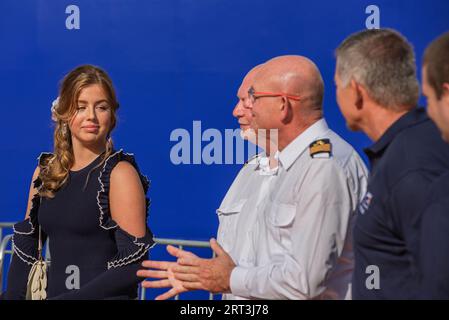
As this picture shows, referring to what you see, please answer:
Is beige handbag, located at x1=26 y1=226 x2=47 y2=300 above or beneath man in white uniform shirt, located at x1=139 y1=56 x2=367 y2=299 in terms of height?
beneath

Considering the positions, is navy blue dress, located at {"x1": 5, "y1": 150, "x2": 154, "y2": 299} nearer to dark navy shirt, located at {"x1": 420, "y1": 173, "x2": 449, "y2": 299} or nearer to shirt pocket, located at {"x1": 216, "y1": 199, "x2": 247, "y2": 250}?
shirt pocket, located at {"x1": 216, "y1": 199, "x2": 247, "y2": 250}

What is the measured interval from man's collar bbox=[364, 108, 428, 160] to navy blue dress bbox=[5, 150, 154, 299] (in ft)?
3.24

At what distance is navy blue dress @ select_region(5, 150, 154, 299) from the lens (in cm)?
278

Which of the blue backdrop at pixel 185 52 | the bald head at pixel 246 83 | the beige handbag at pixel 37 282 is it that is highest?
the blue backdrop at pixel 185 52

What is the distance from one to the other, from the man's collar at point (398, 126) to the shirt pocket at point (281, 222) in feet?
1.24

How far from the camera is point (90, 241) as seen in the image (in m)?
2.85

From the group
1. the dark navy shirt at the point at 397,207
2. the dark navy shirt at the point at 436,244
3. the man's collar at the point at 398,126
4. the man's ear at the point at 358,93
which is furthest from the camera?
the man's ear at the point at 358,93

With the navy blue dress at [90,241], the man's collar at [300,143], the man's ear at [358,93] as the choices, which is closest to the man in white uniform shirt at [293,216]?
the man's collar at [300,143]

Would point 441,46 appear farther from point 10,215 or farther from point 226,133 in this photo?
point 10,215

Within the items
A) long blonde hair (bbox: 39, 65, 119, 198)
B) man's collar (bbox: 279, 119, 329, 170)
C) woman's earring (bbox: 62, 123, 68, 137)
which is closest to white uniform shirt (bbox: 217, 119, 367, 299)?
man's collar (bbox: 279, 119, 329, 170)

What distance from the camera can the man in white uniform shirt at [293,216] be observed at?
2348mm

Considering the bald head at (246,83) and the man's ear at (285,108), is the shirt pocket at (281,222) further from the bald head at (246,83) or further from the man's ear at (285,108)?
the bald head at (246,83)

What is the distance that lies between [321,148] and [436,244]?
0.73 m

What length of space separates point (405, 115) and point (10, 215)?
3.68 metres
